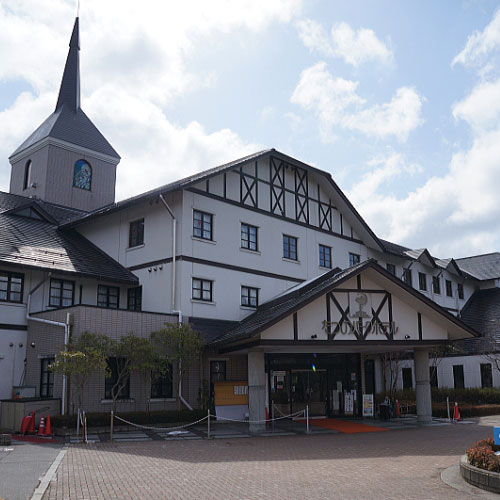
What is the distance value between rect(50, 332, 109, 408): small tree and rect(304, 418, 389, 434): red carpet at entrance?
27.3 feet

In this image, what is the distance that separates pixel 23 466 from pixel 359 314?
11.8 metres

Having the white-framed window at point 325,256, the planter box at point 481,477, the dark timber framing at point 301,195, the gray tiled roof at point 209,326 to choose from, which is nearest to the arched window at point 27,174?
the dark timber framing at point 301,195

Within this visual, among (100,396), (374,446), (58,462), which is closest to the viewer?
(58,462)

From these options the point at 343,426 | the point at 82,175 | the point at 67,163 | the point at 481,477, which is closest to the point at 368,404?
the point at 343,426

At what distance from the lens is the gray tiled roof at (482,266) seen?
4378 centimetres

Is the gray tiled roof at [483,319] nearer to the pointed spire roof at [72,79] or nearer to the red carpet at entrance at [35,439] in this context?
the red carpet at entrance at [35,439]

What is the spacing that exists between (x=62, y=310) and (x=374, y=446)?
11.0 m

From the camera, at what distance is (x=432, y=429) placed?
20.0 metres

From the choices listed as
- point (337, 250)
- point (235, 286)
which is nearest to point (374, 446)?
point (235, 286)

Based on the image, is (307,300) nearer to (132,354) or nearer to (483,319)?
(132,354)

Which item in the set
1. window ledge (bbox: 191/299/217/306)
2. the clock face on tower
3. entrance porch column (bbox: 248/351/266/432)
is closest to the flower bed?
entrance porch column (bbox: 248/351/266/432)

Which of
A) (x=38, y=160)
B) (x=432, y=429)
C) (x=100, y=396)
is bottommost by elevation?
(x=432, y=429)

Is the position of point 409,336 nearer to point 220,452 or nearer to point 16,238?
point 220,452

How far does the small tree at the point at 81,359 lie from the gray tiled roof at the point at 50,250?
4.60 metres
